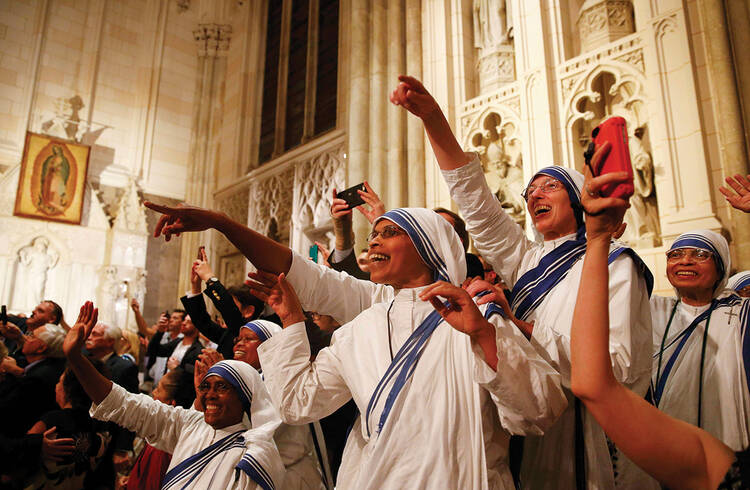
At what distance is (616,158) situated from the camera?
0.99 m

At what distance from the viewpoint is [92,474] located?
11.2 feet

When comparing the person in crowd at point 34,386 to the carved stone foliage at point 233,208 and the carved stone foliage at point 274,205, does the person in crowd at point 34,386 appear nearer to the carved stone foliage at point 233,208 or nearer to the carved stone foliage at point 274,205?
the carved stone foliage at point 274,205

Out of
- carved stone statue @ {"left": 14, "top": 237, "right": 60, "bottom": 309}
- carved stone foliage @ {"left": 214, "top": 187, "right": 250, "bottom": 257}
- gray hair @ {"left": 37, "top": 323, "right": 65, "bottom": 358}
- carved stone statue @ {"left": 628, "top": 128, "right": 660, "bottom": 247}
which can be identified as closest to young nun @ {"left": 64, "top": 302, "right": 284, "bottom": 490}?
gray hair @ {"left": 37, "top": 323, "right": 65, "bottom": 358}

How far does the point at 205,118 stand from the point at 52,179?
347 cm

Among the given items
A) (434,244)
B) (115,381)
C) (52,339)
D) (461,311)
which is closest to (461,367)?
(461,311)

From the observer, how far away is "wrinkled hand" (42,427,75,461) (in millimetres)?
2830

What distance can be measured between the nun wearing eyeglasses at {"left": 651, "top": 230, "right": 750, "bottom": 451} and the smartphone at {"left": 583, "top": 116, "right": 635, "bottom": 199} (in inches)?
50.9

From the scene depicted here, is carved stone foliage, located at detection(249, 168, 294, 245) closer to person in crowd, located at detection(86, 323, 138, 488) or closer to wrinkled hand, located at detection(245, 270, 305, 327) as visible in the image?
person in crowd, located at detection(86, 323, 138, 488)

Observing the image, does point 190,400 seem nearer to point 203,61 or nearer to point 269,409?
point 269,409

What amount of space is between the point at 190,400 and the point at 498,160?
3943mm

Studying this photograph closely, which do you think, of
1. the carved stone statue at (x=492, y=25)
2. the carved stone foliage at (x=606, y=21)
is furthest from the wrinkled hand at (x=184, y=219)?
the carved stone statue at (x=492, y=25)

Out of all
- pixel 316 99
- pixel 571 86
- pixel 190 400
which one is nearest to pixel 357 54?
pixel 316 99

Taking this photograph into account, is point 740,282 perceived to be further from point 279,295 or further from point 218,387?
point 218,387

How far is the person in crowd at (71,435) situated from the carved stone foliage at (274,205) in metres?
5.77
